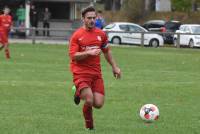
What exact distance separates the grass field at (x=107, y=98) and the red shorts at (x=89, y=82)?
654 millimetres

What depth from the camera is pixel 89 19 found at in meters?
10.1

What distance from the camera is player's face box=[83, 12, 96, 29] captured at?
9.98 meters

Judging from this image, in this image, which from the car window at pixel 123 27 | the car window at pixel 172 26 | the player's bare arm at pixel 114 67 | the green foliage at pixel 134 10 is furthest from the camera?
the green foliage at pixel 134 10

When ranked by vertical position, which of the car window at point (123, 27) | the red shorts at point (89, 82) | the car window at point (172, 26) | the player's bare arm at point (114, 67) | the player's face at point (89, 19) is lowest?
the car window at point (172, 26)

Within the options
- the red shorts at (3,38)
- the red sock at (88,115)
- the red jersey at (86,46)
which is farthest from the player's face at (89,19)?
the red shorts at (3,38)

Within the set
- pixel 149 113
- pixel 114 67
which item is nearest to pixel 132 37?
pixel 149 113

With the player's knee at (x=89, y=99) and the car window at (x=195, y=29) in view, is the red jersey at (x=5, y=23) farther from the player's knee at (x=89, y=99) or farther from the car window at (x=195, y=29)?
the player's knee at (x=89, y=99)

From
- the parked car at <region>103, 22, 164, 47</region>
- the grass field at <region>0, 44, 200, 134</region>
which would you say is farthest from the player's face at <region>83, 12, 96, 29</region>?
the parked car at <region>103, 22, 164, 47</region>

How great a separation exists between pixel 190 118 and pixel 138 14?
166ft

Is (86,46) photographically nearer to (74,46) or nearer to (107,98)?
(74,46)

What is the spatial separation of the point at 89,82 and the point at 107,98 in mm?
4667

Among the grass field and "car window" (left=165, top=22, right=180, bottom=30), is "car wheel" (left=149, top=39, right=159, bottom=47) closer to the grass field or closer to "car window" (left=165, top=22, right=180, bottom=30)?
"car window" (left=165, top=22, right=180, bottom=30)

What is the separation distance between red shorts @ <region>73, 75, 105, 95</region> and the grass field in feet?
2.14

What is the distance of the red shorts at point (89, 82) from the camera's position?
33.6 ft
